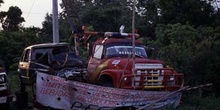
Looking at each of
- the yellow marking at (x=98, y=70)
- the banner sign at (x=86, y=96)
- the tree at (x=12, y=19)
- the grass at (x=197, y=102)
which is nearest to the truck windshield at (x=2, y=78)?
the banner sign at (x=86, y=96)

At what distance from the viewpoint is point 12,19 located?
41656mm

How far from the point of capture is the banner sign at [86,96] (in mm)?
11023

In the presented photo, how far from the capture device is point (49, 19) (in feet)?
152

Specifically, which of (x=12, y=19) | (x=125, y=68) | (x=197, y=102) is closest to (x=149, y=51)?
(x=197, y=102)

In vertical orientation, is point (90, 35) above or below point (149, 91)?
A: above

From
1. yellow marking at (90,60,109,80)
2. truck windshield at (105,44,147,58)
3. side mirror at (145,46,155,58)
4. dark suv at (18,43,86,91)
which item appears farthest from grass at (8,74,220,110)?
dark suv at (18,43,86,91)

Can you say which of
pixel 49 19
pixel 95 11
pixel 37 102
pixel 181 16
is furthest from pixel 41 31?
pixel 37 102

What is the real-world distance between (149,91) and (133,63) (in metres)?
0.87

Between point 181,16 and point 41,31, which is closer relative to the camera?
point 181,16

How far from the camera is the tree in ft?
136

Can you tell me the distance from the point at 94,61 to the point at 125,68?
1.95m

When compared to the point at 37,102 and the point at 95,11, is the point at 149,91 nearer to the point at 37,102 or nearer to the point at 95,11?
the point at 37,102

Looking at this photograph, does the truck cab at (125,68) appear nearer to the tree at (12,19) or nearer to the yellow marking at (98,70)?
the yellow marking at (98,70)

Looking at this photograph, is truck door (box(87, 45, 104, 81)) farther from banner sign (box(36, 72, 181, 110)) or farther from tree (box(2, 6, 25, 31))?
tree (box(2, 6, 25, 31))
